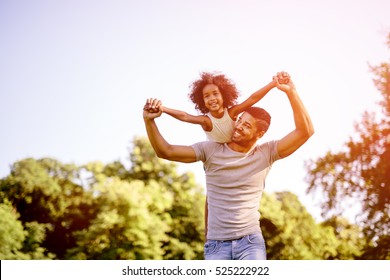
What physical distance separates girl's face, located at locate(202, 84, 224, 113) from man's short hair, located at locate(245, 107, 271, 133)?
0.27 metres

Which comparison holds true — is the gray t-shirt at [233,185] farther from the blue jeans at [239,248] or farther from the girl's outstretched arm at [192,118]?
the girl's outstretched arm at [192,118]

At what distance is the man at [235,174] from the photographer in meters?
1.97

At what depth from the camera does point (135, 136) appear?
11.0 meters

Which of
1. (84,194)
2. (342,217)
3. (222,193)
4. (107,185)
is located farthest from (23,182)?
(222,193)

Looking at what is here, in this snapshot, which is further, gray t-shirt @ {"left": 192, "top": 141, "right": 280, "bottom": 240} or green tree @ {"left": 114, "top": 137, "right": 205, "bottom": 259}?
green tree @ {"left": 114, "top": 137, "right": 205, "bottom": 259}

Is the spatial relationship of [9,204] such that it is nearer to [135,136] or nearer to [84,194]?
[84,194]

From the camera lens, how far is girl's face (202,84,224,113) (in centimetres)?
244

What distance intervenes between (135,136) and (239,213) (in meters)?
9.15

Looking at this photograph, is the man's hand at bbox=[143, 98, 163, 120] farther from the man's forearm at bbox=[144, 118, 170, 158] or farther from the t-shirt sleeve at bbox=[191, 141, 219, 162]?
the t-shirt sleeve at bbox=[191, 141, 219, 162]

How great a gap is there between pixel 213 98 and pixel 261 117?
1.07ft

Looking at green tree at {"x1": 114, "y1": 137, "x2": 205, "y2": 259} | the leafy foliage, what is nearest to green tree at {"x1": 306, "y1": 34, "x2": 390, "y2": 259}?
the leafy foliage

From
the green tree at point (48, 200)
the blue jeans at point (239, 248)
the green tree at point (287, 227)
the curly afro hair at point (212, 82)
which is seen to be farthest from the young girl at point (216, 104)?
the green tree at point (287, 227)

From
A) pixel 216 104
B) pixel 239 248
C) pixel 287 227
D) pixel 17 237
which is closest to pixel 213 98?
pixel 216 104

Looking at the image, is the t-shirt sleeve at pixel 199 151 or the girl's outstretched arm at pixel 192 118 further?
the girl's outstretched arm at pixel 192 118
